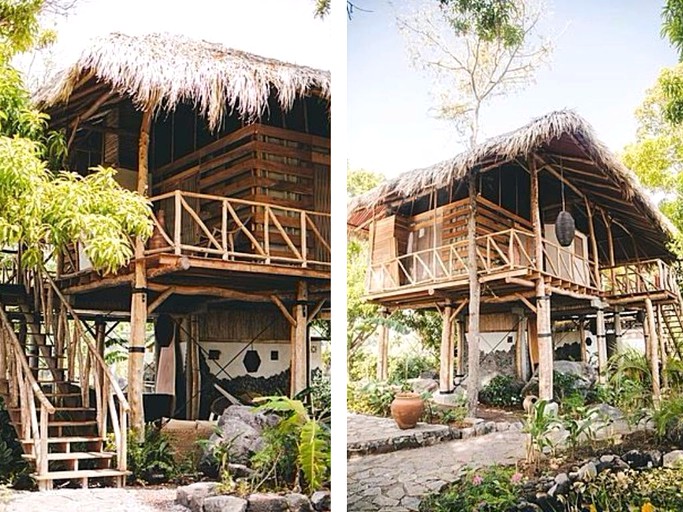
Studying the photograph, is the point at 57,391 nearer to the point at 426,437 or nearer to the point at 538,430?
the point at 426,437

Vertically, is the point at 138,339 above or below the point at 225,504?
above

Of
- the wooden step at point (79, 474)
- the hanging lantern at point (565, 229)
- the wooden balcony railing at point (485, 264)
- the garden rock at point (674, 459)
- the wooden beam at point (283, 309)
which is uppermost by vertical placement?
the hanging lantern at point (565, 229)

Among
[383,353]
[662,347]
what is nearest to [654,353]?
[662,347]

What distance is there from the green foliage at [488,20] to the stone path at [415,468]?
192cm

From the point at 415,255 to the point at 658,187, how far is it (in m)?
1.23

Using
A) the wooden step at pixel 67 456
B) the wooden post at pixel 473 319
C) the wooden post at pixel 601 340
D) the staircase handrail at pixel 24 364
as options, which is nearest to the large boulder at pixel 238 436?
the wooden step at pixel 67 456

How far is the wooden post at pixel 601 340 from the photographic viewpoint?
3.78 meters

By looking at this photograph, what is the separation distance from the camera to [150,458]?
13.0 feet

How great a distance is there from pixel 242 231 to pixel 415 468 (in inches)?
57.6

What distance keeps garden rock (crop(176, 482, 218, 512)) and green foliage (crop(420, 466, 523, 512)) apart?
104 centimetres

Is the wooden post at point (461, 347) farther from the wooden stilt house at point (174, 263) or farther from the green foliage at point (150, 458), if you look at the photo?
the green foliage at point (150, 458)

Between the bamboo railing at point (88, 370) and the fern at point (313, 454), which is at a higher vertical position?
the bamboo railing at point (88, 370)

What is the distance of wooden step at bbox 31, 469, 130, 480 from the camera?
12.5 ft

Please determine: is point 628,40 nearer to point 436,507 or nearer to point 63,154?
point 436,507
